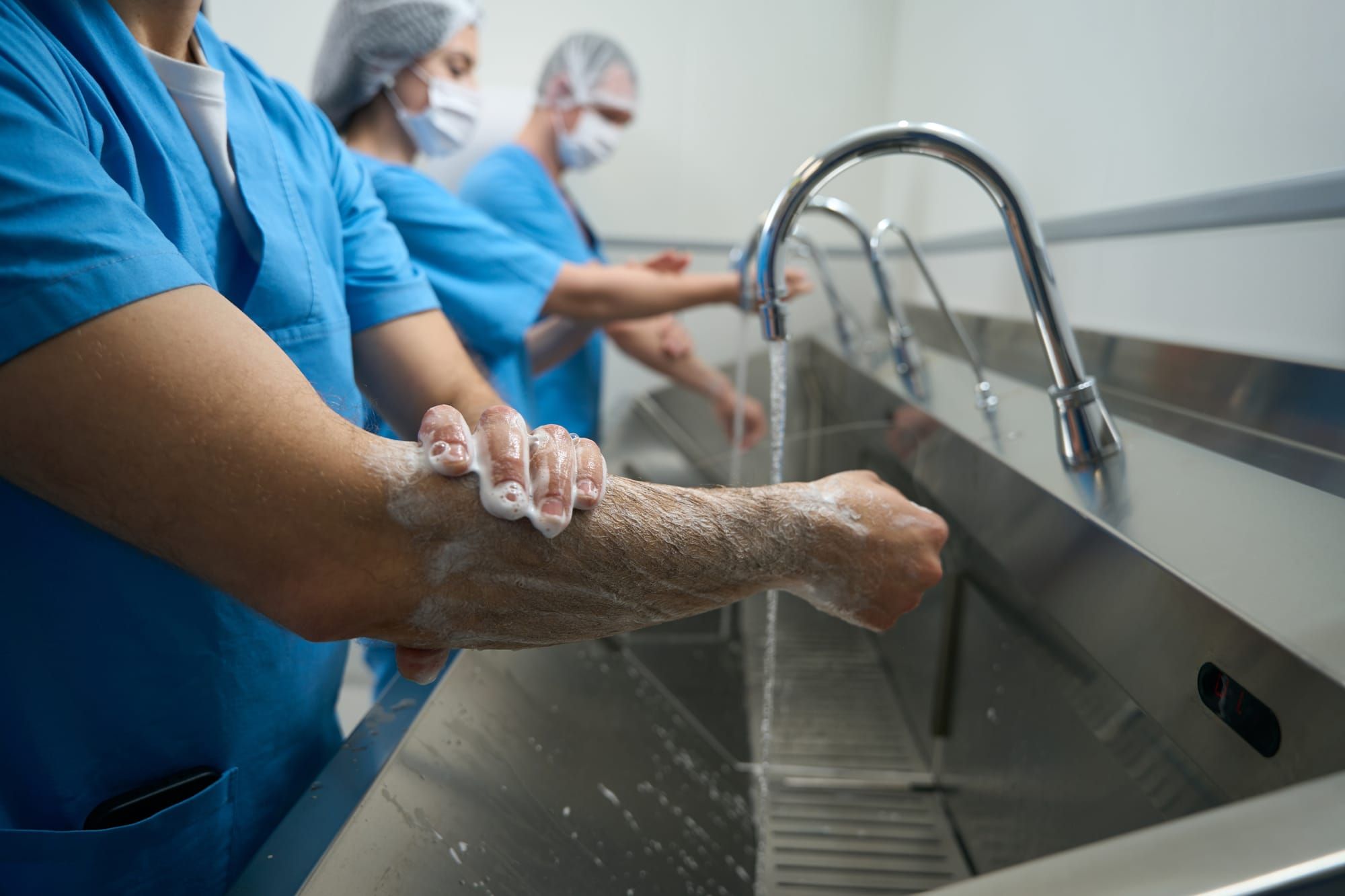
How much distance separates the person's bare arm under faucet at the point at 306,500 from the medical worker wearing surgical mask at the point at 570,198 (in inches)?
31.5

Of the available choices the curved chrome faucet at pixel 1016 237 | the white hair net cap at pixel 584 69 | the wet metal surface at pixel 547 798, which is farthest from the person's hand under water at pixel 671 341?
the curved chrome faucet at pixel 1016 237

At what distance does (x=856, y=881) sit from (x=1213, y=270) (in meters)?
0.71

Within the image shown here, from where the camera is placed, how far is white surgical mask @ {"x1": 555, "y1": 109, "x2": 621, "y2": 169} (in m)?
1.83

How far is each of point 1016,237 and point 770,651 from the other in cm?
54

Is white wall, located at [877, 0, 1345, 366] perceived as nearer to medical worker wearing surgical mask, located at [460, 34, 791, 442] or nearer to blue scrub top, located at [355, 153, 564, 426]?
medical worker wearing surgical mask, located at [460, 34, 791, 442]

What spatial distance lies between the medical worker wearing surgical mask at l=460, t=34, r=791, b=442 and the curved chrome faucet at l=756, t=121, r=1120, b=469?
0.58m

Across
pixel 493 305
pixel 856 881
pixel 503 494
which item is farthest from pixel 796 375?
pixel 503 494

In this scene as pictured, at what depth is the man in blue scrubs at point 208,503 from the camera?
31cm

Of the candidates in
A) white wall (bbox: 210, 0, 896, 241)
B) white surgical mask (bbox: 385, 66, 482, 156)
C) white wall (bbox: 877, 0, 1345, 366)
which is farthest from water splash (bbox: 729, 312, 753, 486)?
white wall (bbox: 210, 0, 896, 241)

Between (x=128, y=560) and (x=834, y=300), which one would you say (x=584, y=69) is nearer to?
(x=834, y=300)

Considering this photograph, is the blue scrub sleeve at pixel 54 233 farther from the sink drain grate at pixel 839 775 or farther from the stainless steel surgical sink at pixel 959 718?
the sink drain grate at pixel 839 775

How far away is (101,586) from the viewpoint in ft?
1.39

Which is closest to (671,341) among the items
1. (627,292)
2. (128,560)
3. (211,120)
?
(627,292)

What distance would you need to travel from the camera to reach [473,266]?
1107 mm
